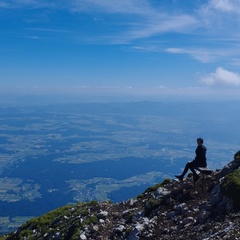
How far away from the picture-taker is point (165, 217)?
19.0m

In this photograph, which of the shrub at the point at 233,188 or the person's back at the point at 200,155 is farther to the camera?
the person's back at the point at 200,155

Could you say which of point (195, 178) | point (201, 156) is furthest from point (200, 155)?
point (195, 178)

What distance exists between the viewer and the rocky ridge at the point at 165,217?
1630cm

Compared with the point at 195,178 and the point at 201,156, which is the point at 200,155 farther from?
the point at 195,178

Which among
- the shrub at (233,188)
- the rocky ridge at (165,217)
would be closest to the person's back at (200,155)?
the rocky ridge at (165,217)

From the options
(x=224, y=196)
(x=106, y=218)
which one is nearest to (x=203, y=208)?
(x=224, y=196)

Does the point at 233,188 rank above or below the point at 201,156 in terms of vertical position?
below

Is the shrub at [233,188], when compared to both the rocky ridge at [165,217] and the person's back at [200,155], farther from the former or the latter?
the person's back at [200,155]

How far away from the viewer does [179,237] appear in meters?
16.4

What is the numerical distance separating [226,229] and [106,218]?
9391 millimetres

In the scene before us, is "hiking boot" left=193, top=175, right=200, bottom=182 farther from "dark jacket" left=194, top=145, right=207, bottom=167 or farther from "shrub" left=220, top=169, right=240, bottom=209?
"shrub" left=220, top=169, right=240, bottom=209

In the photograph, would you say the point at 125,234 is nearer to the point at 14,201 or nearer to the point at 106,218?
the point at 106,218

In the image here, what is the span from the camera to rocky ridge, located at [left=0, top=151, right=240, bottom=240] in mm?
16297

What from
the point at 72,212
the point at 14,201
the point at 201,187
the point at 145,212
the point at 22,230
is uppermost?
the point at 201,187
